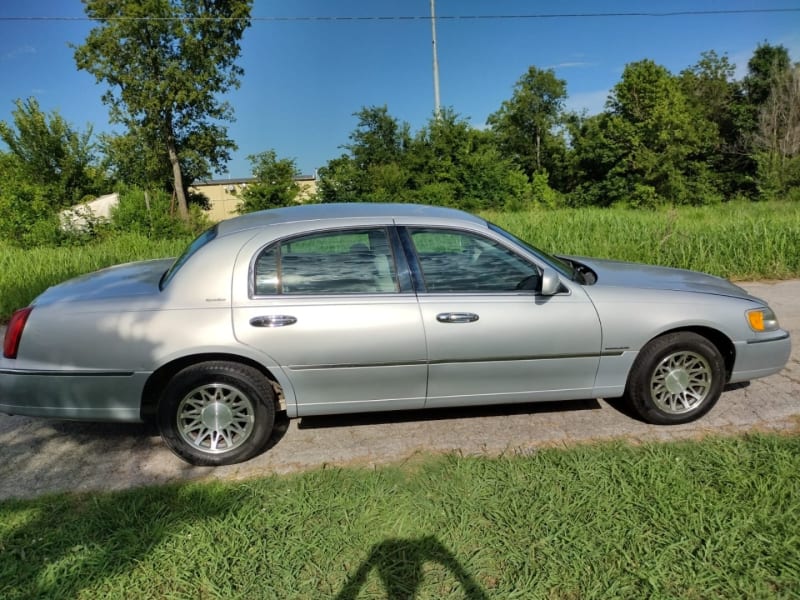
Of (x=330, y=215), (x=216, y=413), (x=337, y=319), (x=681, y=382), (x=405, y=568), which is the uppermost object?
(x=330, y=215)

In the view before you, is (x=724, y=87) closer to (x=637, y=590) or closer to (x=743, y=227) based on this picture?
(x=743, y=227)

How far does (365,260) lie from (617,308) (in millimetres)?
1765

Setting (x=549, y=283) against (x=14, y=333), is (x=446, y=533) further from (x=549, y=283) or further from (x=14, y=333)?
(x=14, y=333)

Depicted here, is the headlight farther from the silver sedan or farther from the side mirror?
the side mirror

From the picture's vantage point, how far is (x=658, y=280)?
12.7 ft

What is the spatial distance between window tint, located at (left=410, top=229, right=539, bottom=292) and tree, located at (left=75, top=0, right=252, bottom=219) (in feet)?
75.6

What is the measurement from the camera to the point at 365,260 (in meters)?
3.49

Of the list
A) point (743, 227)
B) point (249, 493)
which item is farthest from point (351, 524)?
point (743, 227)

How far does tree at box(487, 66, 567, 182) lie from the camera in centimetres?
4344

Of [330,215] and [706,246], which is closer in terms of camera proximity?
[330,215]

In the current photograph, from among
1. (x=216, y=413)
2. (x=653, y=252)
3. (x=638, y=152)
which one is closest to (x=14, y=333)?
(x=216, y=413)

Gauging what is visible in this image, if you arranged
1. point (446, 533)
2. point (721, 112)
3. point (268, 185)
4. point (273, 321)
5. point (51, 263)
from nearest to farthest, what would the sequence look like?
1. point (446, 533)
2. point (273, 321)
3. point (51, 263)
4. point (268, 185)
5. point (721, 112)

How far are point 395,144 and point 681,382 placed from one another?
88.4 feet

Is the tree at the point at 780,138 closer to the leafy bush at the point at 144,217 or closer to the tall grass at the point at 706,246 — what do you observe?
the tall grass at the point at 706,246
